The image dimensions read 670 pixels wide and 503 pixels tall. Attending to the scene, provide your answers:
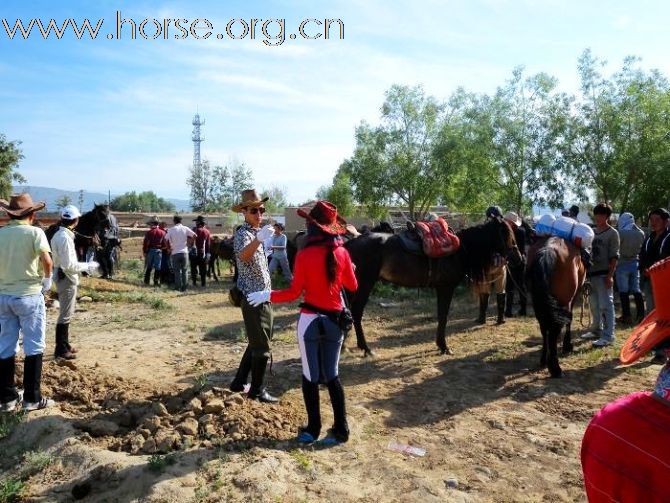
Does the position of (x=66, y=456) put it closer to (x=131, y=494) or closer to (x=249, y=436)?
(x=131, y=494)

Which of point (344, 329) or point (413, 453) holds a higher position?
point (344, 329)

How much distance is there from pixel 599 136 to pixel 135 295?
15160mm

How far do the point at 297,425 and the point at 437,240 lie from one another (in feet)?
12.3

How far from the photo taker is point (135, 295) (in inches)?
445

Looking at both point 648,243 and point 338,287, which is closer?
point 338,287

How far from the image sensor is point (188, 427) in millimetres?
4031

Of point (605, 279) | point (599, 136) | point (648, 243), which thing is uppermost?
point (599, 136)

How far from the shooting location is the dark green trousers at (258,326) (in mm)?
4469

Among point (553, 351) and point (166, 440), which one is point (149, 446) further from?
point (553, 351)

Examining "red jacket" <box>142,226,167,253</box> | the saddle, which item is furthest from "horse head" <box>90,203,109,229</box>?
the saddle

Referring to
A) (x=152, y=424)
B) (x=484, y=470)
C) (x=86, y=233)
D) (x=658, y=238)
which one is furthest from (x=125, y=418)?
(x=86, y=233)

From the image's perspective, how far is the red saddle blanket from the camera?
712cm

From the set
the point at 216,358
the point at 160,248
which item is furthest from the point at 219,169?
the point at 216,358

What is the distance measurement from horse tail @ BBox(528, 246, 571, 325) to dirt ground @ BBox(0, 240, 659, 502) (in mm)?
766
